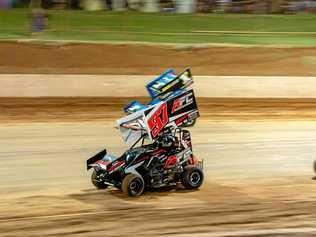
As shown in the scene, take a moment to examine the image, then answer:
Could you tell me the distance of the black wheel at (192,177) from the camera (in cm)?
805

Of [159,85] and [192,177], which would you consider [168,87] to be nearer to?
[159,85]

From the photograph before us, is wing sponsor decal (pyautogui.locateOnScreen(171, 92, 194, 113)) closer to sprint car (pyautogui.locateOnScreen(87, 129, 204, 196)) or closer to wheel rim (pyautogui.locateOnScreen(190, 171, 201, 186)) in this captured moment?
sprint car (pyautogui.locateOnScreen(87, 129, 204, 196))

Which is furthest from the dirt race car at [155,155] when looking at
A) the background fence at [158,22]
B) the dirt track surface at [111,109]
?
the background fence at [158,22]

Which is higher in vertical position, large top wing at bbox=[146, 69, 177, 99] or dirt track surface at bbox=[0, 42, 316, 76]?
dirt track surface at bbox=[0, 42, 316, 76]

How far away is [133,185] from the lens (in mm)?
7695

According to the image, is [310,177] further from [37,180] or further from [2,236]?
[2,236]

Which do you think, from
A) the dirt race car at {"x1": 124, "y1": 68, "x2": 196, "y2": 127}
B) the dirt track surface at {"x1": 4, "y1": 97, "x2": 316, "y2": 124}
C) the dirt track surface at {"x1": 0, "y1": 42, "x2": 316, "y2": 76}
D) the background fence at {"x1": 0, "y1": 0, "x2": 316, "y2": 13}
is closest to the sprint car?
the dirt race car at {"x1": 124, "y1": 68, "x2": 196, "y2": 127}

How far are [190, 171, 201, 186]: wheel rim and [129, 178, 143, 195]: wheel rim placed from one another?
727mm

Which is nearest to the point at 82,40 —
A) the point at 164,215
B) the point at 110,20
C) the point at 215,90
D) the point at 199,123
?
the point at 110,20

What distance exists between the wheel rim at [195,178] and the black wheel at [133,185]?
692mm

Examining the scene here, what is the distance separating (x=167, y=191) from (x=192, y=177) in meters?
0.37

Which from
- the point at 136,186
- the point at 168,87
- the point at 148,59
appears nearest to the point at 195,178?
the point at 136,186

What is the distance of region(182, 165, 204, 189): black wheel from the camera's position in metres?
8.05

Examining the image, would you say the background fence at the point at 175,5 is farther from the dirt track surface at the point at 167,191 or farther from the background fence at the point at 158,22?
the dirt track surface at the point at 167,191
